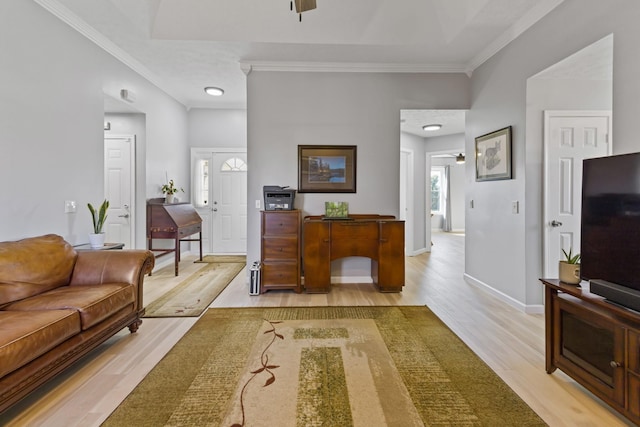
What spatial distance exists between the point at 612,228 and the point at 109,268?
3.43m

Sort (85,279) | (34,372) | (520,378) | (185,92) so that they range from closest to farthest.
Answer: (34,372), (520,378), (85,279), (185,92)

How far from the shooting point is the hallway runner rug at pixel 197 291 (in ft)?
10.0

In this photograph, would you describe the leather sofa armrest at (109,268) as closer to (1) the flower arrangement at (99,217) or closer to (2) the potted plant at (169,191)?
(1) the flower arrangement at (99,217)

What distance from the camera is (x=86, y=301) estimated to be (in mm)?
1971

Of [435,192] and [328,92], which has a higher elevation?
[328,92]

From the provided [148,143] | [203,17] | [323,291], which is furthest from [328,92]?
[148,143]

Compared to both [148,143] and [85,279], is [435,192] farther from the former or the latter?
[85,279]

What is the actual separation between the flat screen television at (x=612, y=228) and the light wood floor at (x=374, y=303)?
0.67 m

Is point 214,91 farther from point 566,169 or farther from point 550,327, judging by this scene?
point 550,327

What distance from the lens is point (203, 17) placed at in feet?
10.6

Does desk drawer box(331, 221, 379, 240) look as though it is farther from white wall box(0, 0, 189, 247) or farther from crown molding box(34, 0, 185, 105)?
crown molding box(34, 0, 185, 105)

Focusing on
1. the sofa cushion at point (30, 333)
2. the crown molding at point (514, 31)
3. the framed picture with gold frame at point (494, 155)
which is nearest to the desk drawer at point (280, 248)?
the sofa cushion at point (30, 333)

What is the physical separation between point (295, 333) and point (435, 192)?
31.8 feet

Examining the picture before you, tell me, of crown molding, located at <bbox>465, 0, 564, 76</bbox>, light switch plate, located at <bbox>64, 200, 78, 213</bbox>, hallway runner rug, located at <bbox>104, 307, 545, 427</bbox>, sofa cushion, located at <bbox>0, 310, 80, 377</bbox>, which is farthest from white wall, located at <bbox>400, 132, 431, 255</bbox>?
sofa cushion, located at <bbox>0, 310, 80, 377</bbox>
